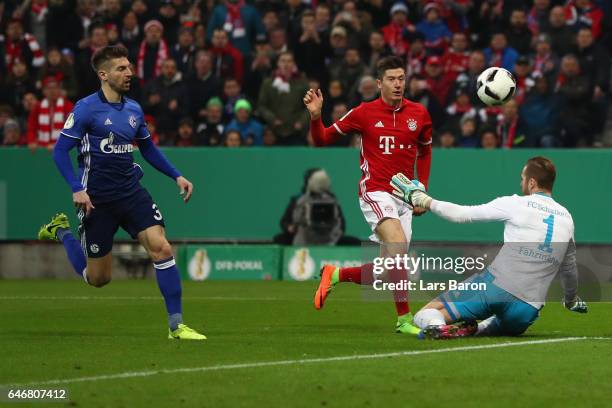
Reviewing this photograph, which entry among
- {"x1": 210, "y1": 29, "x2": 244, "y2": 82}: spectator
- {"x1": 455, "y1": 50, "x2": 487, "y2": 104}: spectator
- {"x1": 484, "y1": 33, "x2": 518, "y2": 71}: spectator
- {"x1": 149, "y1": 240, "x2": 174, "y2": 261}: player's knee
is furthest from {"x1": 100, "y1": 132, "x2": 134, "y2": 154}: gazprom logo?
{"x1": 210, "y1": 29, "x2": 244, "y2": 82}: spectator

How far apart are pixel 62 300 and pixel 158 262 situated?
5.33 m

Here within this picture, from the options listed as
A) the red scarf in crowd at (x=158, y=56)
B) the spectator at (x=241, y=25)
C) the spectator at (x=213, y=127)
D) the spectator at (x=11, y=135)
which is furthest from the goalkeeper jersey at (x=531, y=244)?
the spectator at (x=241, y=25)

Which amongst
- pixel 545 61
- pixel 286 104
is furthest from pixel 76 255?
pixel 545 61

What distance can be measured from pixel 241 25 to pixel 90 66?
267cm

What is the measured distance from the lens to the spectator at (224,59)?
74.0ft

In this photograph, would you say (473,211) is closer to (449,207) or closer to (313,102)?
(449,207)

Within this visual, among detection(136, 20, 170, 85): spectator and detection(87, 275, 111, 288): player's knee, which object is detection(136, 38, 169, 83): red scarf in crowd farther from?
detection(87, 275, 111, 288): player's knee

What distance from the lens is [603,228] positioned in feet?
64.9

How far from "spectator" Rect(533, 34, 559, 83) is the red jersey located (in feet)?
29.5

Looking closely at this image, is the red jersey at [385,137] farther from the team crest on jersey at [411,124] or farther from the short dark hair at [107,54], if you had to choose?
the short dark hair at [107,54]

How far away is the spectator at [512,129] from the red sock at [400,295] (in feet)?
29.1

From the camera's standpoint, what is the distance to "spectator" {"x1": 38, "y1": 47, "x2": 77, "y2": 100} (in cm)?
2270

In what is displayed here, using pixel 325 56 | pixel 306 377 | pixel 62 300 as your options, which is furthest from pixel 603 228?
pixel 306 377

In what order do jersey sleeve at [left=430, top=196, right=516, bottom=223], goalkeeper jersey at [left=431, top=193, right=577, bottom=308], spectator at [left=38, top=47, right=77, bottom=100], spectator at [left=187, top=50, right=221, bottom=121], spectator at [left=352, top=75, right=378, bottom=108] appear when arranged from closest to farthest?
jersey sleeve at [left=430, top=196, right=516, bottom=223] → goalkeeper jersey at [left=431, top=193, right=577, bottom=308] → spectator at [left=352, top=75, right=378, bottom=108] → spectator at [left=187, top=50, right=221, bottom=121] → spectator at [left=38, top=47, right=77, bottom=100]
